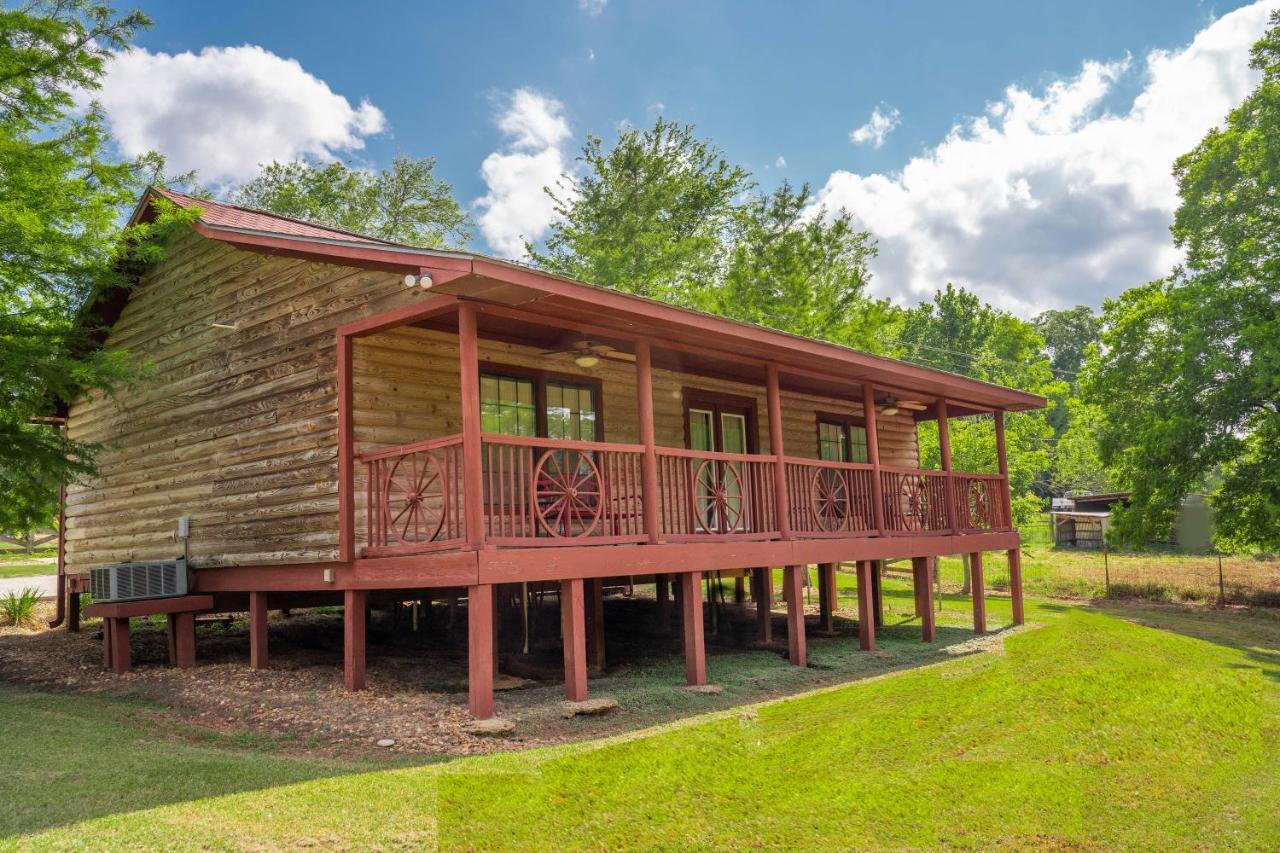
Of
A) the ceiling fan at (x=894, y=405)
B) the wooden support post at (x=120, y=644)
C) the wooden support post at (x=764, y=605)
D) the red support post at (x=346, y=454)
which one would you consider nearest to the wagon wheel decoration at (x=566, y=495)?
the red support post at (x=346, y=454)

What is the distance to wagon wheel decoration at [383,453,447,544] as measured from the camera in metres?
9.12

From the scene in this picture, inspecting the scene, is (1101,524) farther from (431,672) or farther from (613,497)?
(431,672)

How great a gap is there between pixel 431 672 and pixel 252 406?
374 cm

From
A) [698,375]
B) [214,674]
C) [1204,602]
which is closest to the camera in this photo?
[214,674]

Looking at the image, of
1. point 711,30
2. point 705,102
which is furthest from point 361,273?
point 705,102

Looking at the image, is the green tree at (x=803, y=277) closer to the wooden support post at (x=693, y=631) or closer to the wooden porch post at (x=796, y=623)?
the wooden porch post at (x=796, y=623)

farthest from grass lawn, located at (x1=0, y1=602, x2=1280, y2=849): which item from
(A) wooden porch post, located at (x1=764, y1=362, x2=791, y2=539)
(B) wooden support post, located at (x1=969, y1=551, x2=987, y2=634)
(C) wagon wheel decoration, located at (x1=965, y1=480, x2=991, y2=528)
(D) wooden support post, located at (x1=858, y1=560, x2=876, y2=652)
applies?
(C) wagon wheel decoration, located at (x1=965, y1=480, x2=991, y2=528)

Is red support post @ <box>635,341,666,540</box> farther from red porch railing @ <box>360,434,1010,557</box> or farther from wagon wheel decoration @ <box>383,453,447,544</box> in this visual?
wagon wheel decoration @ <box>383,453,447,544</box>

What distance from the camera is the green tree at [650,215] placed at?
31844 mm

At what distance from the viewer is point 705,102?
3409 centimetres

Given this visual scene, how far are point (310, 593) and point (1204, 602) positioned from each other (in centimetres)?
2113

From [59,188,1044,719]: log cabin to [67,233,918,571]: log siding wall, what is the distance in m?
0.03

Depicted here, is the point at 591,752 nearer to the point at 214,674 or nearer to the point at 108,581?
the point at 214,674

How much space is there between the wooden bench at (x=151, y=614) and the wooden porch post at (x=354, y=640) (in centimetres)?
259
